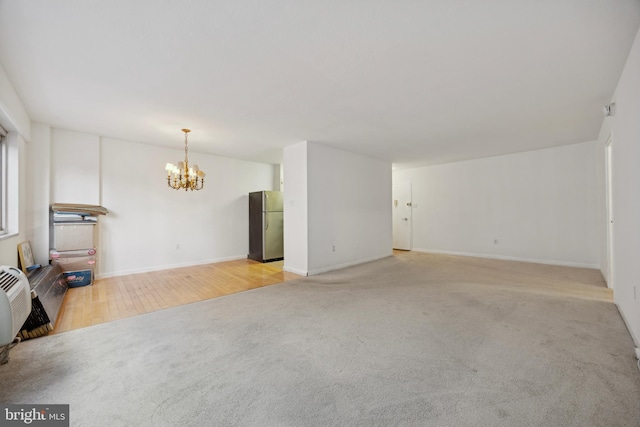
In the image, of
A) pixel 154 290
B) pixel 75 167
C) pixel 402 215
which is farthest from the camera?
pixel 402 215

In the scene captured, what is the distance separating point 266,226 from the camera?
6043mm

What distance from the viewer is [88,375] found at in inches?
73.2

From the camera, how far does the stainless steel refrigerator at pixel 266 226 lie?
19.9 feet

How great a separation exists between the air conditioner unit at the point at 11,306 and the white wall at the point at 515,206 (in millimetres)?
7390

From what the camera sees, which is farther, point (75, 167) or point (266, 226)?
point (266, 226)

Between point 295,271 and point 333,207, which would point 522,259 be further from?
point 295,271

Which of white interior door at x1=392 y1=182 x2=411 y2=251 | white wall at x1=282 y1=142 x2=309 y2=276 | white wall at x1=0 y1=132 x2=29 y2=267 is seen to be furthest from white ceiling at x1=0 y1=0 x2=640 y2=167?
white interior door at x1=392 y1=182 x2=411 y2=251

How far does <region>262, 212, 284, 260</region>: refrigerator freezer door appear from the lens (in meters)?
6.04

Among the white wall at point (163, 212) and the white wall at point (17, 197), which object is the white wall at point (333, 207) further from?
the white wall at point (17, 197)

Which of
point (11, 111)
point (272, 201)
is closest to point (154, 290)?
point (11, 111)

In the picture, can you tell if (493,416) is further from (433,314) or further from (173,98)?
(173,98)

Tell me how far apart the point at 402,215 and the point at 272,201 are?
3897 millimetres

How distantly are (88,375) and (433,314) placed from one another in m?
3.05

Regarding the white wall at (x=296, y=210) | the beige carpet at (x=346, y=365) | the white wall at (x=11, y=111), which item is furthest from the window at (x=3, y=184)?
the white wall at (x=296, y=210)
